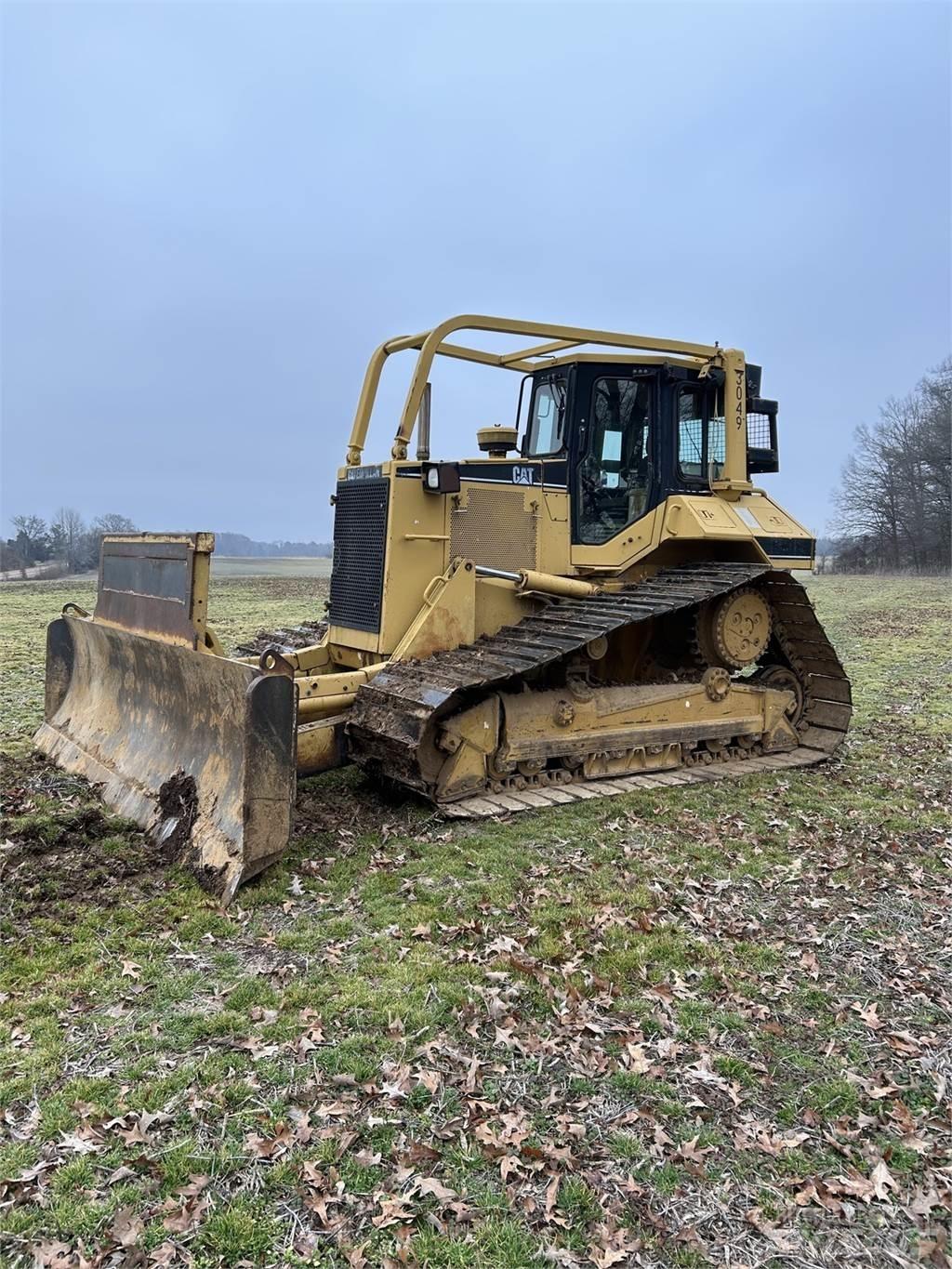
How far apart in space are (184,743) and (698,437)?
18.1 ft

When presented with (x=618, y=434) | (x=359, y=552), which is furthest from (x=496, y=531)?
(x=618, y=434)

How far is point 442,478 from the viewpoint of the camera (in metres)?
7.10

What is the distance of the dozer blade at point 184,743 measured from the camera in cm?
511

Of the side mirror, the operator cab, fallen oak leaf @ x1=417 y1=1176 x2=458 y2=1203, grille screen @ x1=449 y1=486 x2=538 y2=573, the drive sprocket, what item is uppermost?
the operator cab

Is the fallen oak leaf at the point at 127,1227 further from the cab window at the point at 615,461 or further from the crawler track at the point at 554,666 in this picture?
the cab window at the point at 615,461

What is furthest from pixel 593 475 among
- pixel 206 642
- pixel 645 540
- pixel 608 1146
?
pixel 608 1146

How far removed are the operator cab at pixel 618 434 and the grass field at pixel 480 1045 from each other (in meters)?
3.10

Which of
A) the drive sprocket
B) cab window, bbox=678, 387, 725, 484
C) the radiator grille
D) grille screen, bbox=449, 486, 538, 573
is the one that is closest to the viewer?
grille screen, bbox=449, 486, 538, 573

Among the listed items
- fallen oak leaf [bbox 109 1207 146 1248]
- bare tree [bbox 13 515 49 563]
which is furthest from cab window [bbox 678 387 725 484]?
bare tree [bbox 13 515 49 563]

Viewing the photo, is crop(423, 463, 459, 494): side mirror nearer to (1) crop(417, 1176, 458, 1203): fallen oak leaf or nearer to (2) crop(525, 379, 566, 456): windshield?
(2) crop(525, 379, 566, 456): windshield

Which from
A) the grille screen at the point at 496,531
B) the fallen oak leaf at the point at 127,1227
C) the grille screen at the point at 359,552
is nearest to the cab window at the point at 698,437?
the grille screen at the point at 496,531

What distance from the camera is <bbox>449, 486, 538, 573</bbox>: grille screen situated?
7.46m

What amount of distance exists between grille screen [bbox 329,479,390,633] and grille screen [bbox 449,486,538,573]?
614mm

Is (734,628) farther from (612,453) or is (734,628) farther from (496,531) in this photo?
(496,531)
